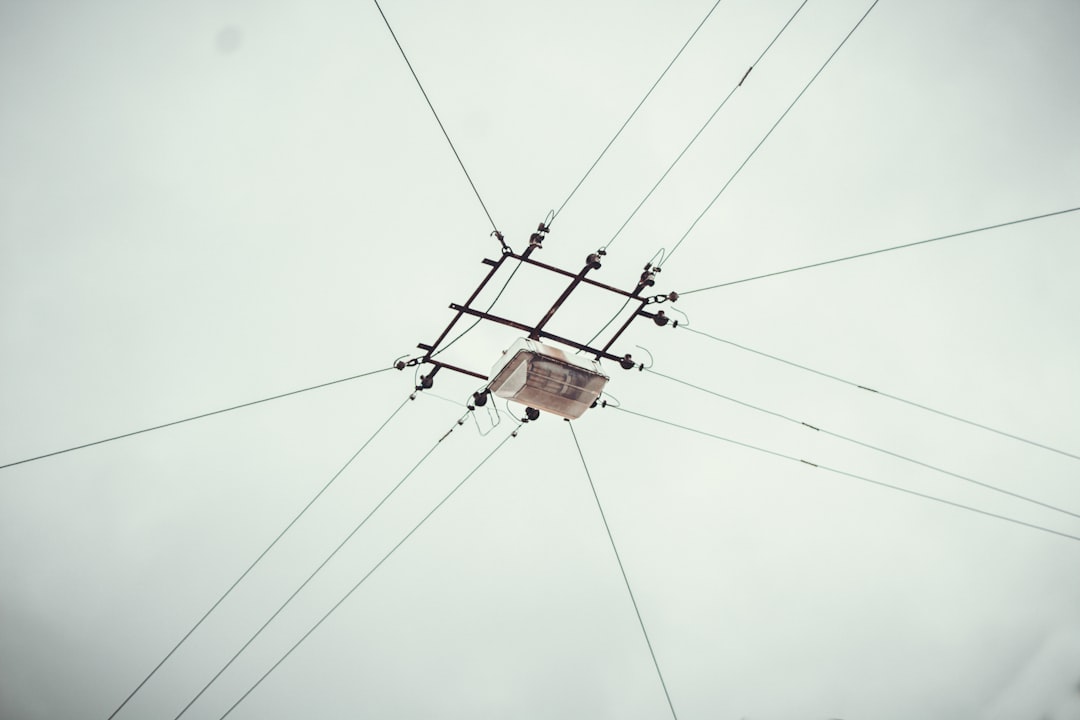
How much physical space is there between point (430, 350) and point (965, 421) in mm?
9870

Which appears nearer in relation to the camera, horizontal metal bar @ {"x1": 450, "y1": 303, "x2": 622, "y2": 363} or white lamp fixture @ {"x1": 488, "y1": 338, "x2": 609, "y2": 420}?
white lamp fixture @ {"x1": 488, "y1": 338, "x2": 609, "y2": 420}

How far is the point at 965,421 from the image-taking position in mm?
11625

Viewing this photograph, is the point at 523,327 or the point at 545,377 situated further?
the point at 523,327

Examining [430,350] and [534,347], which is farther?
[430,350]

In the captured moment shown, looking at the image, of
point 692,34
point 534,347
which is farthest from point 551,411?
point 692,34

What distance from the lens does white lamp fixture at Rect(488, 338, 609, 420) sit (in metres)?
6.25

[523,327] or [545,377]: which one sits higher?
[523,327]

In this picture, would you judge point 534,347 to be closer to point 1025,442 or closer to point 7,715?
point 1025,442

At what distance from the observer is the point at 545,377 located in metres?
6.29

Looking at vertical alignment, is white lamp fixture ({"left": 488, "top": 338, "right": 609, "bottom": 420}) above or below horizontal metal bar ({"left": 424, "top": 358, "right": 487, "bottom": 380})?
below

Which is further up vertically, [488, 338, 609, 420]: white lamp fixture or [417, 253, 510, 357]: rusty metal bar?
[417, 253, 510, 357]: rusty metal bar

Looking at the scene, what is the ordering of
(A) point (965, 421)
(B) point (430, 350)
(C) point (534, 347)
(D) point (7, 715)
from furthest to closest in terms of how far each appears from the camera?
(D) point (7, 715)
(A) point (965, 421)
(B) point (430, 350)
(C) point (534, 347)

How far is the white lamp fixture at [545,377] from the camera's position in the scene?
20.5 feet

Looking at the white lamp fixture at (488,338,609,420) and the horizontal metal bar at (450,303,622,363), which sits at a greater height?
the horizontal metal bar at (450,303,622,363)
